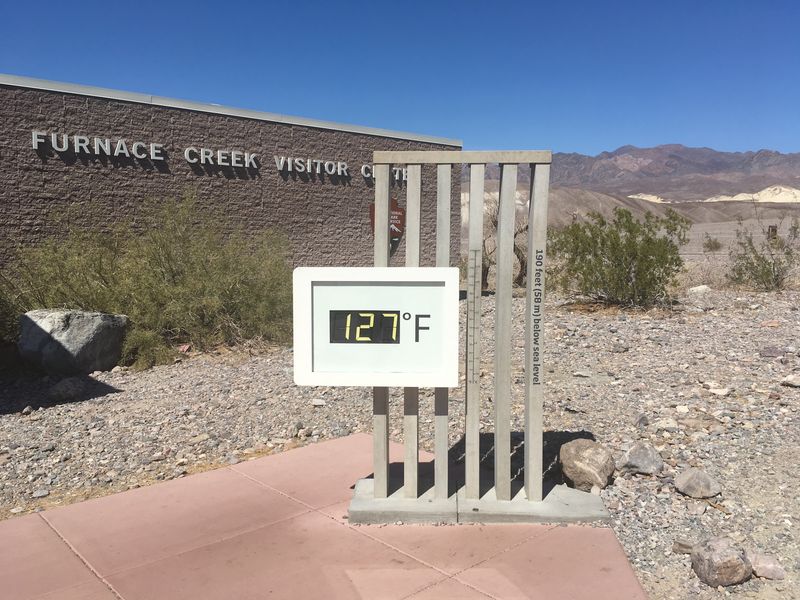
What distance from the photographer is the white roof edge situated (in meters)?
12.3

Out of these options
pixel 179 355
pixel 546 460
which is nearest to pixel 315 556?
pixel 546 460

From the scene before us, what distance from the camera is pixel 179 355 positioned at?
991cm

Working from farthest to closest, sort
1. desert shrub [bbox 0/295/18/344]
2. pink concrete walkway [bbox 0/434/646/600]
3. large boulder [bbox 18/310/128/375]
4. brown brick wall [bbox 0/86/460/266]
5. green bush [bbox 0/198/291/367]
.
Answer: brown brick wall [bbox 0/86/460/266] < green bush [bbox 0/198/291/367] < desert shrub [bbox 0/295/18/344] < large boulder [bbox 18/310/128/375] < pink concrete walkway [bbox 0/434/646/600]

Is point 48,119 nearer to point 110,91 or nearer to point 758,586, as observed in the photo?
point 110,91

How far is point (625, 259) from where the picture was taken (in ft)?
40.3

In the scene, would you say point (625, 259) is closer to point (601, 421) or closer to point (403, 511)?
point (601, 421)

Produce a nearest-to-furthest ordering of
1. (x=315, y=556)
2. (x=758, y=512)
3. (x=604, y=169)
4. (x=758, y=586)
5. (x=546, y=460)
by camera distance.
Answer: (x=758, y=586), (x=315, y=556), (x=758, y=512), (x=546, y=460), (x=604, y=169)

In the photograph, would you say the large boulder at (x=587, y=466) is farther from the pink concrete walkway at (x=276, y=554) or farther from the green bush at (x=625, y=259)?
the green bush at (x=625, y=259)

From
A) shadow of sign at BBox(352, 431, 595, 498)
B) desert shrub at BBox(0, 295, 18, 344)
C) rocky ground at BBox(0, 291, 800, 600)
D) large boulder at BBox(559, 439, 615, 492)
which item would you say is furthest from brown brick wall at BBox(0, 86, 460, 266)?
large boulder at BBox(559, 439, 615, 492)

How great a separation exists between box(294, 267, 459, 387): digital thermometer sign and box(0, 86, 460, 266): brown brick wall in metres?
10.3

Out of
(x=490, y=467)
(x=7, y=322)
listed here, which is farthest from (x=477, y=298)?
(x=7, y=322)

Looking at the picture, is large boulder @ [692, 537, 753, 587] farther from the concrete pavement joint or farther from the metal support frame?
the concrete pavement joint

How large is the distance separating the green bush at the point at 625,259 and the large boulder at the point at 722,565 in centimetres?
894

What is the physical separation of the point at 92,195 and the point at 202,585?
1117 centimetres
